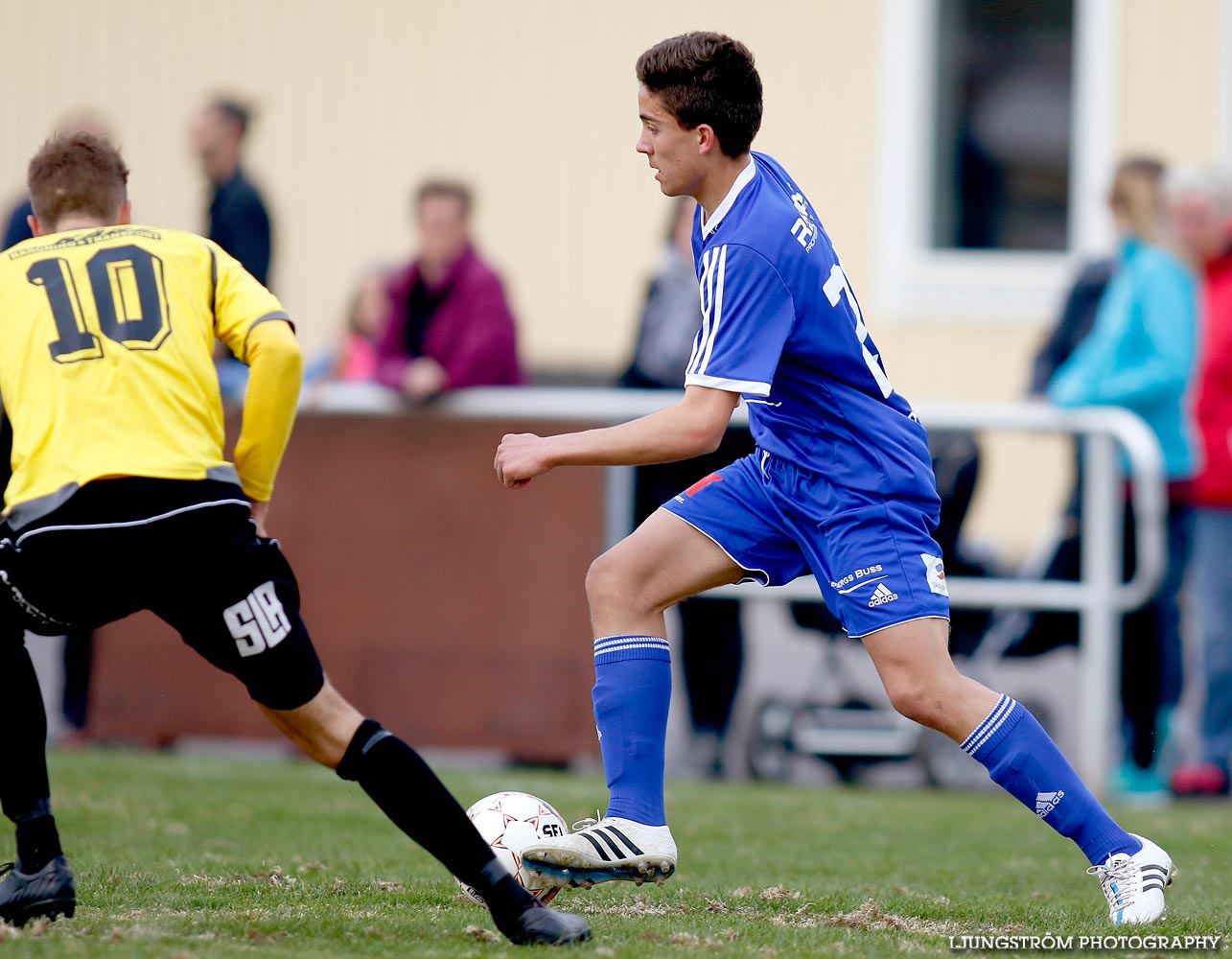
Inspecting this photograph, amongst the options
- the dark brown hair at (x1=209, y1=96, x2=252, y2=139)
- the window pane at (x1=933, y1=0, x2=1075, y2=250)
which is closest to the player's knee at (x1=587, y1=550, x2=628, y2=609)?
the dark brown hair at (x1=209, y1=96, x2=252, y2=139)

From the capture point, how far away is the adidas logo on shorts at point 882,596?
16.0 ft

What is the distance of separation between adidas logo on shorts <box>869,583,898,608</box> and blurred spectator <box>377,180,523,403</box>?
406 centimetres

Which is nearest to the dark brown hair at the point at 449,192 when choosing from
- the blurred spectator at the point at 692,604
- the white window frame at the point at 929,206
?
the blurred spectator at the point at 692,604

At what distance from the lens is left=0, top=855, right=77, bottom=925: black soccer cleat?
4.46m

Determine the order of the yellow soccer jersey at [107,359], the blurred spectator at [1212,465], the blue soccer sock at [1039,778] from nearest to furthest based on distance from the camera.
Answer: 1. the yellow soccer jersey at [107,359]
2. the blue soccer sock at [1039,778]
3. the blurred spectator at [1212,465]

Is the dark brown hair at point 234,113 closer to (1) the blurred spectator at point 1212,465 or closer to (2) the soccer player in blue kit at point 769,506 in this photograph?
(1) the blurred spectator at point 1212,465

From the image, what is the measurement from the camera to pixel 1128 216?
8.46 m

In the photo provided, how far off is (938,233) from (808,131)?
1154 mm

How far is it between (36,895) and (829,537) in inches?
82.5

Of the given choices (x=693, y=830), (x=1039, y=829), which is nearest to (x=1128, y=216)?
(x=1039, y=829)

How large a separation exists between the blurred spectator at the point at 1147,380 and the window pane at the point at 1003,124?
199 inches

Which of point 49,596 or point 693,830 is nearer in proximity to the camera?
point 49,596

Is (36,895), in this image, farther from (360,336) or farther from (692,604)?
(360,336)

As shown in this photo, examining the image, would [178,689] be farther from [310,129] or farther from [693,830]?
[310,129]
